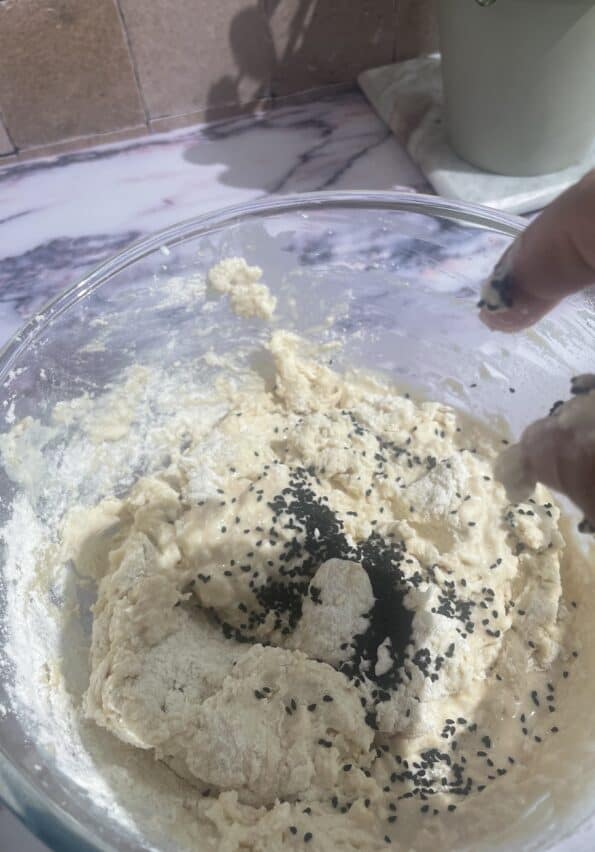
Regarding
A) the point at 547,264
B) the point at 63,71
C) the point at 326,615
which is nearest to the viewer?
the point at 547,264

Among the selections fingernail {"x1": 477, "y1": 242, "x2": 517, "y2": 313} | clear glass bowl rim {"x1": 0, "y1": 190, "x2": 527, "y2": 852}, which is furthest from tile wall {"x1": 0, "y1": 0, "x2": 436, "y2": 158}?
fingernail {"x1": 477, "y1": 242, "x2": 517, "y2": 313}

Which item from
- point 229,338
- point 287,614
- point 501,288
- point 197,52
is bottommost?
point 287,614

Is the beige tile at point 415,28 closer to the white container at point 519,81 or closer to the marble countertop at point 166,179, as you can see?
the marble countertop at point 166,179

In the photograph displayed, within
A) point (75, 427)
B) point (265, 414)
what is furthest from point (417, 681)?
point (75, 427)

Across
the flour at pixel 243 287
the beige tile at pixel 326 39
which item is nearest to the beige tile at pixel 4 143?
the beige tile at pixel 326 39

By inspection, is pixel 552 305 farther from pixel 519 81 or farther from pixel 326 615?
pixel 519 81

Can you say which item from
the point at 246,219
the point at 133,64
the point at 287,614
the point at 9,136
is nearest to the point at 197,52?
the point at 133,64

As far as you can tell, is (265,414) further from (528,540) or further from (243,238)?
(528,540)
